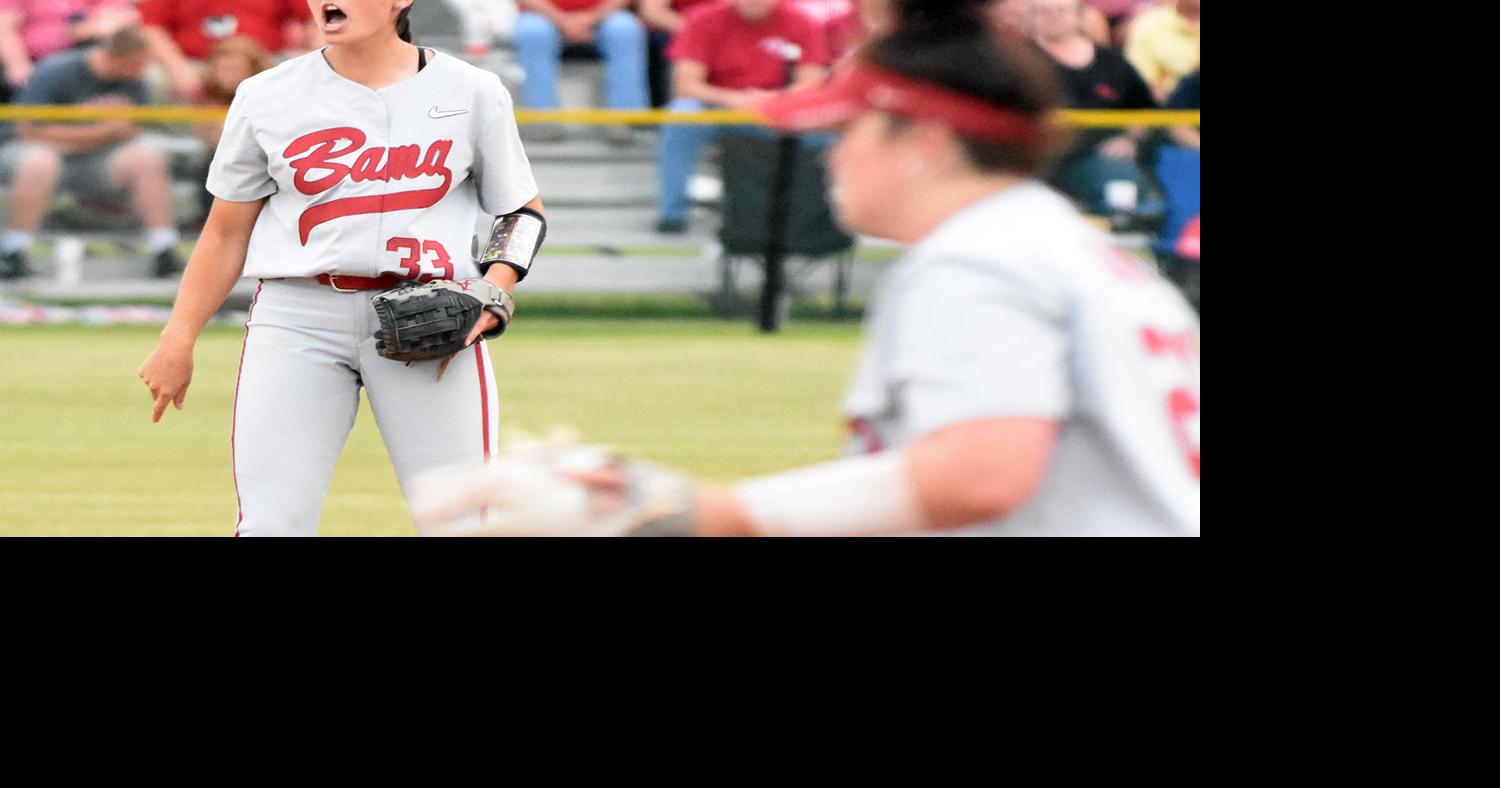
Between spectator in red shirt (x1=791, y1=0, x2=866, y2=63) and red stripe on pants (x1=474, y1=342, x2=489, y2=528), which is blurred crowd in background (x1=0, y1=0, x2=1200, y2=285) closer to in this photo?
spectator in red shirt (x1=791, y1=0, x2=866, y2=63)

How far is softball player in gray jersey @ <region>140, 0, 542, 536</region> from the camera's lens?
12.3 feet

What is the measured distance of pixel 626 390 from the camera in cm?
824

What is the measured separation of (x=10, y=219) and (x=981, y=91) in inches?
338

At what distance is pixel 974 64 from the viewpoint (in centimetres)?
193

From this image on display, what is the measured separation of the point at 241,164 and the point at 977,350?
237 cm

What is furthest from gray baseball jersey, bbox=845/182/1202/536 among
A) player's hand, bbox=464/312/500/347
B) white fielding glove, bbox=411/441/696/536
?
player's hand, bbox=464/312/500/347

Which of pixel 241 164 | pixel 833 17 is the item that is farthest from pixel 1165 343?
pixel 833 17

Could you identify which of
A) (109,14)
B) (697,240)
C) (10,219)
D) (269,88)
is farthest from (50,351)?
(269,88)

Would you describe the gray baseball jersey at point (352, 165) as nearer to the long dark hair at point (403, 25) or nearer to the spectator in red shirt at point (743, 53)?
the long dark hair at point (403, 25)

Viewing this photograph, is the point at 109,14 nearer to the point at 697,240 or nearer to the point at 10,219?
the point at 10,219

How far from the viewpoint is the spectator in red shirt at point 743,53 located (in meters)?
10.1

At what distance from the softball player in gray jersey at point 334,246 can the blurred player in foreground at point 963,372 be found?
1.85m

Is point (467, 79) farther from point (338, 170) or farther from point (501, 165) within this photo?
point (338, 170)

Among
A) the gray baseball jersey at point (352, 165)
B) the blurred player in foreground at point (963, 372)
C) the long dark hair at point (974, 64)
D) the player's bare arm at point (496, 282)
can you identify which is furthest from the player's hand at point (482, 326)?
the long dark hair at point (974, 64)
